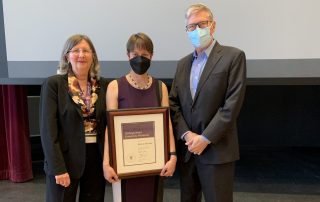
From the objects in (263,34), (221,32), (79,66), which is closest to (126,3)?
(221,32)

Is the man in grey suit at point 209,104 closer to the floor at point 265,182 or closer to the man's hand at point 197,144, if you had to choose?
the man's hand at point 197,144

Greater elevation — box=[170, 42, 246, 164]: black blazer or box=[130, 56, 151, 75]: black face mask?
box=[130, 56, 151, 75]: black face mask

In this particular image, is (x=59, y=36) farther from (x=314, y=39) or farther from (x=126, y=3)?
(x=314, y=39)

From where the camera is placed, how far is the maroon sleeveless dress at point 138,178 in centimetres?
182

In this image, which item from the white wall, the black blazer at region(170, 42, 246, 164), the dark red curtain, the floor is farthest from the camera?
the white wall

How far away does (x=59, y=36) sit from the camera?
12.1 ft

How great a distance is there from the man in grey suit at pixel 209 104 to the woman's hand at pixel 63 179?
652 millimetres

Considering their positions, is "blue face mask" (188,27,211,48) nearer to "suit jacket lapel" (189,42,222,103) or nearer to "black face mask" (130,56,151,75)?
"suit jacket lapel" (189,42,222,103)

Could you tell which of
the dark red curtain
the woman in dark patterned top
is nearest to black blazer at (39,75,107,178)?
the woman in dark patterned top

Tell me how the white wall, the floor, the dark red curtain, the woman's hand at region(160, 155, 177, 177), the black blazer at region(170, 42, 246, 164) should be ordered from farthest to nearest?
the white wall
the dark red curtain
the floor
the woman's hand at region(160, 155, 177, 177)
the black blazer at region(170, 42, 246, 164)

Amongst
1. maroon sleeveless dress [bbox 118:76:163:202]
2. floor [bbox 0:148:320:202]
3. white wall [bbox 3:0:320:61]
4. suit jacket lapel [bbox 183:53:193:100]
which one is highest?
white wall [bbox 3:0:320:61]

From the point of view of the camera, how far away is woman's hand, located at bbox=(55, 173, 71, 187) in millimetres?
1752

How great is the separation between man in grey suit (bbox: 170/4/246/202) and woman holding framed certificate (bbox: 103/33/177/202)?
12 centimetres

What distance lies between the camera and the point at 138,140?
1.80m
